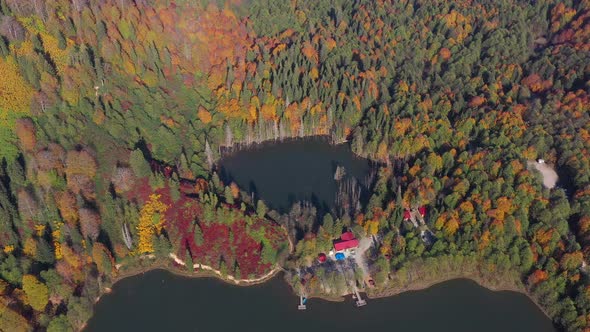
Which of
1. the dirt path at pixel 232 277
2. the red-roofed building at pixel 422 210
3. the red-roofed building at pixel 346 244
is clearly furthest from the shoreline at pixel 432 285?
the red-roofed building at pixel 422 210

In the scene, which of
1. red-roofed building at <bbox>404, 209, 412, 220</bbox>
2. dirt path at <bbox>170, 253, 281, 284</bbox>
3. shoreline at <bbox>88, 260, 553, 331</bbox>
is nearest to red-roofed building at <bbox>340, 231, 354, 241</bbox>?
shoreline at <bbox>88, 260, 553, 331</bbox>

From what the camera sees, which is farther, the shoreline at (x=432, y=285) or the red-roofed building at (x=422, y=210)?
the red-roofed building at (x=422, y=210)

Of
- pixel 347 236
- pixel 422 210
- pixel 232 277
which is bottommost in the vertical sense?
pixel 232 277

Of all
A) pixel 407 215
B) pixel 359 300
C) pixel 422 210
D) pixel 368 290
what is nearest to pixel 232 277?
pixel 359 300

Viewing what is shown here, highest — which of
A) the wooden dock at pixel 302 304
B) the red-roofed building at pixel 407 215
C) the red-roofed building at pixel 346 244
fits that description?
the red-roofed building at pixel 407 215

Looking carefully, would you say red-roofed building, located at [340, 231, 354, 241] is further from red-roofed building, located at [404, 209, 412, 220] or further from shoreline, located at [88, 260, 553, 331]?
red-roofed building, located at [404, 209, 412, 220]

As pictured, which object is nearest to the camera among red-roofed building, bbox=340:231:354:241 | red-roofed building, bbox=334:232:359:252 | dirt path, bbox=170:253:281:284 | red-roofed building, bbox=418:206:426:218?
dirt path, bbox=170:253:281:284

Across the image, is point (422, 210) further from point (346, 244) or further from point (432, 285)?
point (346, 244)

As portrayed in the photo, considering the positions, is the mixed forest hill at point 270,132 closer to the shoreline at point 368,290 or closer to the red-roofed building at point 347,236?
the red-roofed building at point 347,236

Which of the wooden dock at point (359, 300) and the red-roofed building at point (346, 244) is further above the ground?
the red-roofed building at point (346, 244)

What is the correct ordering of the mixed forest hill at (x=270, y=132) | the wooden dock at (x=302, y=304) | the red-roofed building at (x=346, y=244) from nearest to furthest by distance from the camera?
1. the wooden dock at (x=302, y=304)
2. the mixed forest hill at (x=270, y=132)
3. the red-roofed building at (x=346, y=244)
